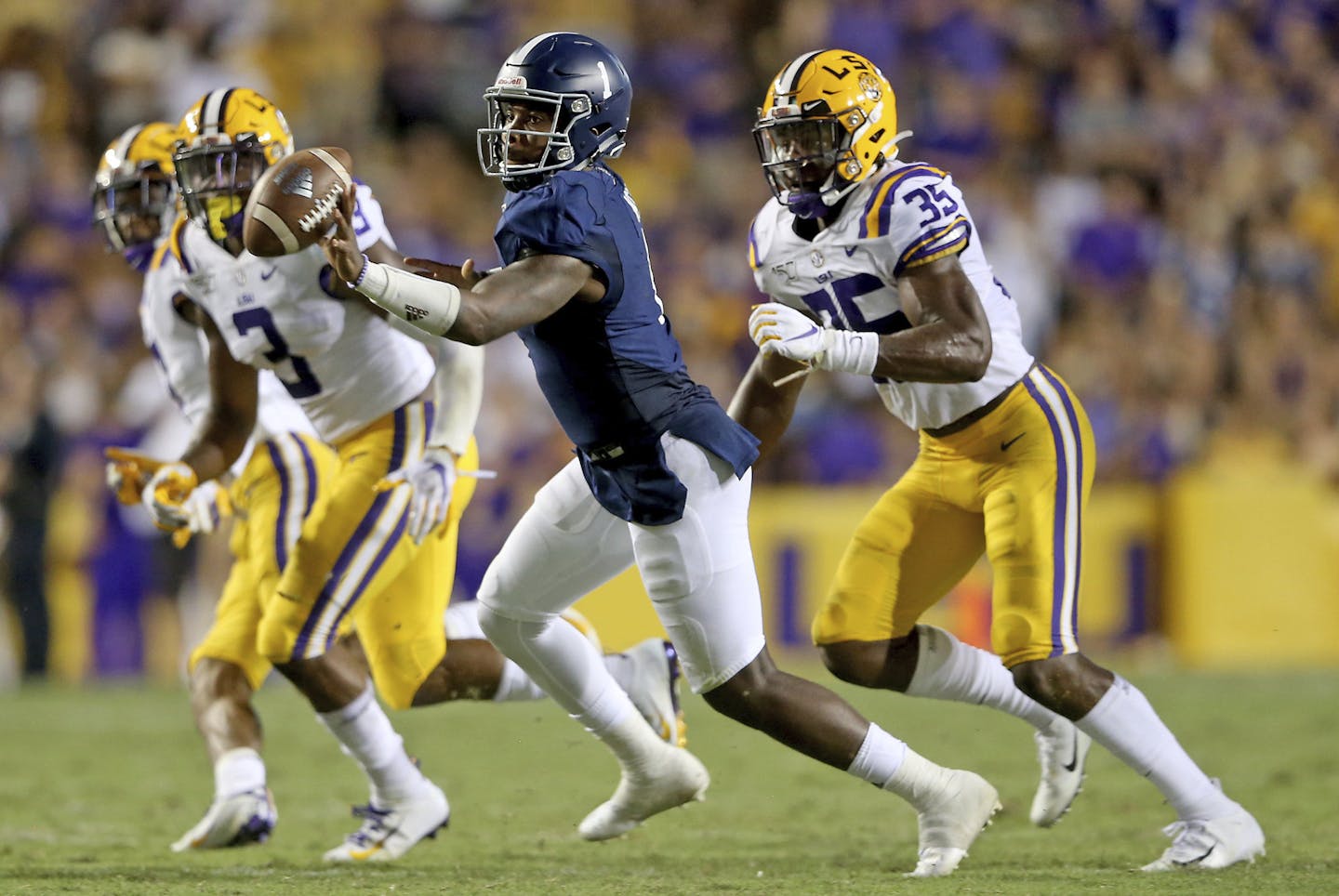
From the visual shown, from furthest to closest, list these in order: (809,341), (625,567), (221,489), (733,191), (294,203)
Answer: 1. (733,191)
2. (221,489)
3. (625,567)
4. (809,341)
5. (294,203)

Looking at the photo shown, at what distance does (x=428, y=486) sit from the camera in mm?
4559

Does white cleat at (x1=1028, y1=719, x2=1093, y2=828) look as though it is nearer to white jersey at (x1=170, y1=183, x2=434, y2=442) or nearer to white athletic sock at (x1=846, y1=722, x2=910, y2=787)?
white athletic sock at (x1=846, y1=722, x2=910, y2=787)

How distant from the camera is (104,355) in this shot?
990 cm

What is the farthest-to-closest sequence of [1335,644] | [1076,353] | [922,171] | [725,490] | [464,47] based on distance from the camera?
[464,47], [1076,353], [1335,644], [922,171], [725,490]

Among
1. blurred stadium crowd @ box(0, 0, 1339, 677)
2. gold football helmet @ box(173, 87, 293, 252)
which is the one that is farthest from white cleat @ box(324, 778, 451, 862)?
blurred stadium crowd @ box(0, 0, 1339, 677)

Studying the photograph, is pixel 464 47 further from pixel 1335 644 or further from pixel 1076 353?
pixel 1335 644

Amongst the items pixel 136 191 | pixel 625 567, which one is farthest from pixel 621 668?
pixel 136 191

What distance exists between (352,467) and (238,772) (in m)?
0.80

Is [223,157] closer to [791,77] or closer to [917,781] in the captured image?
[791,77]

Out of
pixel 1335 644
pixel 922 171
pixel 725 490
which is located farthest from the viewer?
pixel 1335 644

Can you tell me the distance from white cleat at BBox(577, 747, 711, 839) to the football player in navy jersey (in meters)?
0.46

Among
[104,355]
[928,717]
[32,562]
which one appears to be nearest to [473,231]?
[104,355]

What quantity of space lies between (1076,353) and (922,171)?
5.85 m

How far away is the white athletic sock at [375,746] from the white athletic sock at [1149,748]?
1.67 metres
